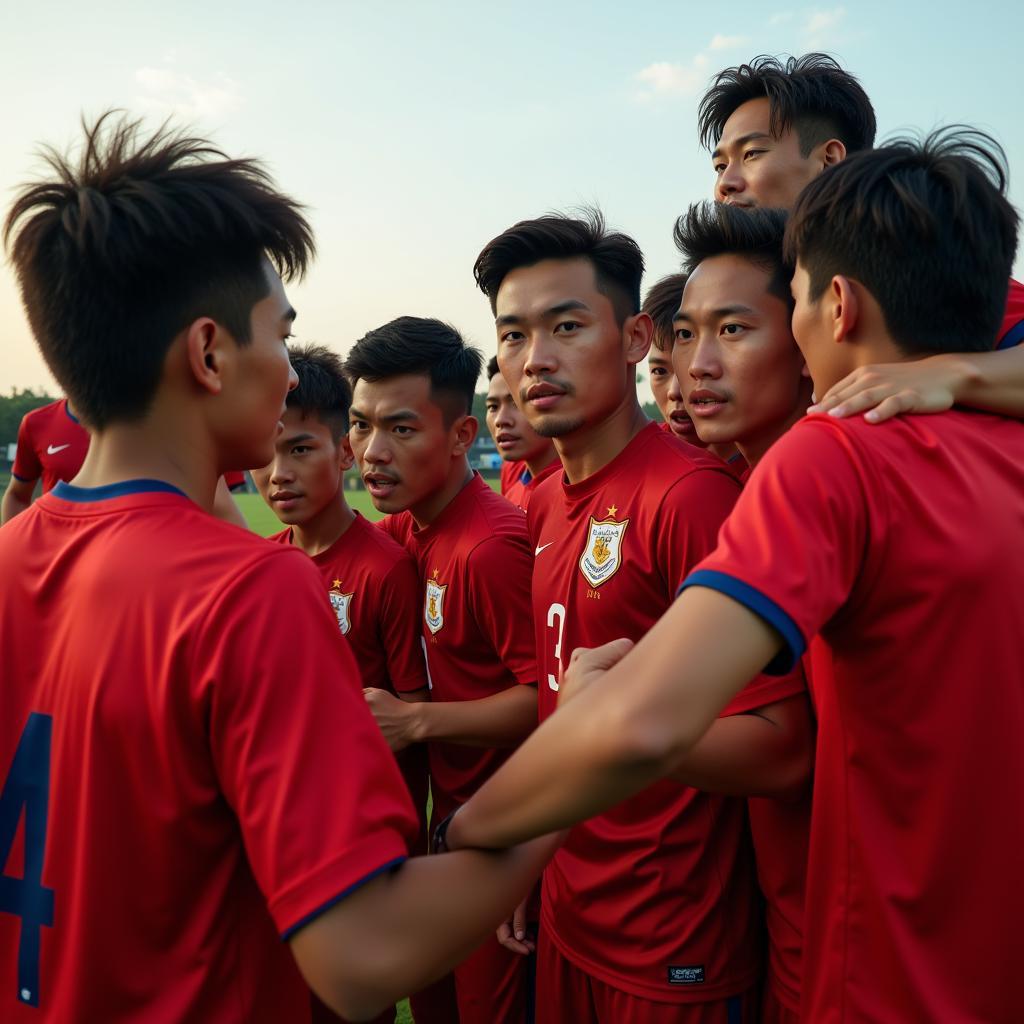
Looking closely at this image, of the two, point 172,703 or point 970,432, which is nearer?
point 172,703

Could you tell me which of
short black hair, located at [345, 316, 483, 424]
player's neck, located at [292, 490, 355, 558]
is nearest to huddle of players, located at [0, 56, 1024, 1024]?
short black hair, located at [345, 316, 483, 424]

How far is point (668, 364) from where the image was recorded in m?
4.58

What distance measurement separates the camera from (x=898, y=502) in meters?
1.42

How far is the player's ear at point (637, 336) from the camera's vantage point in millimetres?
3164

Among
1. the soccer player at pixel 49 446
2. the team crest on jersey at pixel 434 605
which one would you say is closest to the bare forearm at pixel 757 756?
the team crest on jersey at pixel 434 605

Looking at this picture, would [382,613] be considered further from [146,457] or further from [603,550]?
[146,457]

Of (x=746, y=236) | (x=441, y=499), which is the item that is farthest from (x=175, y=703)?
(x=441, y=499)

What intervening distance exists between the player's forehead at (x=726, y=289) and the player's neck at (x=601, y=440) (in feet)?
1.24

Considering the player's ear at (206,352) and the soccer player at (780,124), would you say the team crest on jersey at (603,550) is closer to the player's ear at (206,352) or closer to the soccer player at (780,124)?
the player's ear at (206,352)

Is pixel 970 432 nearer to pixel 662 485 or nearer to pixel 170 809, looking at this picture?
pixel 662 485

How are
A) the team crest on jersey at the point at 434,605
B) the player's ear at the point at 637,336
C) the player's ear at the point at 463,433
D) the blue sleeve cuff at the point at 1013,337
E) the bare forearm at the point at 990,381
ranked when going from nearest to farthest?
the bare forearm at the point at 990,381, the blue sleeve cuff at the point at 1013,337, the player's ear at the point at 637,336, the team crest on jersey at the point at 434,605, the player's ear at the point at 463,433

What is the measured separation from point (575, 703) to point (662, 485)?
4.52ft

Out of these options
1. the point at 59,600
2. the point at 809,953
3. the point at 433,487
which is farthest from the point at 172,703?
the point at 433,487

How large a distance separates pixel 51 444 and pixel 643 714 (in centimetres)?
648
